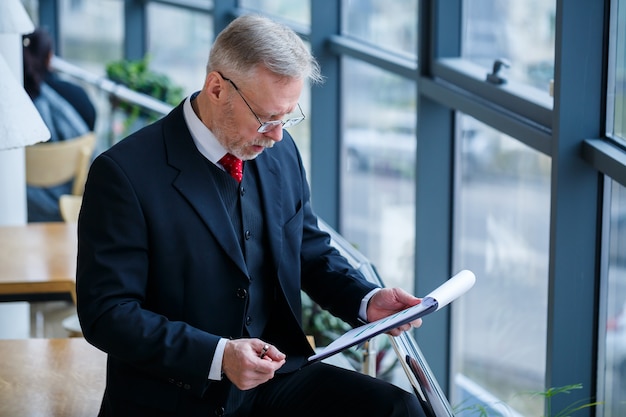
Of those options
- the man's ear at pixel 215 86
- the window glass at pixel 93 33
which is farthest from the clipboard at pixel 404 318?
the window glass at pixel 93 33

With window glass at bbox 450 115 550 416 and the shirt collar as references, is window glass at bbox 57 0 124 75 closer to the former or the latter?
window glass at bbox 450 115 550 416

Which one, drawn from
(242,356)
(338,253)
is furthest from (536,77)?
(242,356)

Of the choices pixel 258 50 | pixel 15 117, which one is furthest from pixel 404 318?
pixel 15 117

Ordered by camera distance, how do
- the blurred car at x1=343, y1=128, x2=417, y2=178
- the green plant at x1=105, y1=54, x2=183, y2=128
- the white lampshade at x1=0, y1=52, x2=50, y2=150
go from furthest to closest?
the green plant at x1=105, y1=54, x2=183, y2=128 < the blurred car at x1=343, y1=128, x2=417, y2=178 < the white lampshade at x1=0, y1=52, x2=50, y2=150

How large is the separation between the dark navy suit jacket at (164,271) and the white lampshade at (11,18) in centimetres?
123

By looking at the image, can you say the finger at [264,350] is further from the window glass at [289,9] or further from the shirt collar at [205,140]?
the window glass at [289,9]

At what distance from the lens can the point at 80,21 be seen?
30.6ft

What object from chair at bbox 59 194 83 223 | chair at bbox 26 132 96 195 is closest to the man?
chair at bbox 59 194 83 223

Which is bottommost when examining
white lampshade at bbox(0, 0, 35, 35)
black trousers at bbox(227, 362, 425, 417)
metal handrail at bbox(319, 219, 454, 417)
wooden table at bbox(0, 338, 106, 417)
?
wooden table at bbox(0, 338, 106, 417)

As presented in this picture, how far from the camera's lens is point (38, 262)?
340 centimetres

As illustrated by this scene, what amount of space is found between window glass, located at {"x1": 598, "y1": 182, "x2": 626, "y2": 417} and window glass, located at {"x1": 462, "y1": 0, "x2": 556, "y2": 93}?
0.56 m

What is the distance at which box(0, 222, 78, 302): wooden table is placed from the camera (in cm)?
317

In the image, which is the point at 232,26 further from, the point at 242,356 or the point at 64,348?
the point at 64,348

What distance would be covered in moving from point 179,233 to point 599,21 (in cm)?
134
